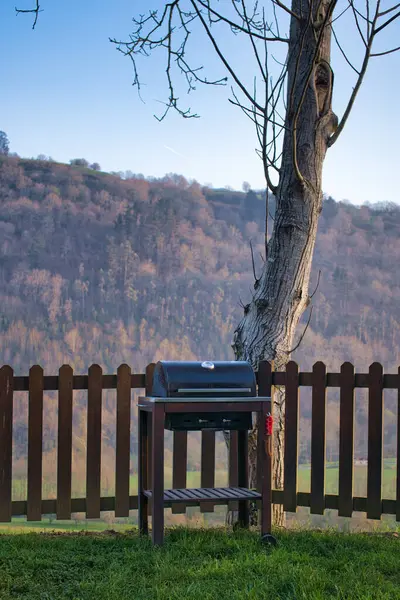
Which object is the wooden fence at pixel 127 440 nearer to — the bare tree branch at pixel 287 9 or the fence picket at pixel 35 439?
the fence picket at pixel 35 439

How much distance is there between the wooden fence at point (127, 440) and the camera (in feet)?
22.4

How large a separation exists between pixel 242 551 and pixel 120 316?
23505 mm

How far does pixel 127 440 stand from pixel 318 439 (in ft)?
5.86

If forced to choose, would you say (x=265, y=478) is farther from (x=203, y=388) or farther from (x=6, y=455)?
(x=6, y=455)

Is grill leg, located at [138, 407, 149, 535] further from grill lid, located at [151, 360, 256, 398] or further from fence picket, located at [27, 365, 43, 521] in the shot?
fence picket, located at [27, 365, 43, 521]

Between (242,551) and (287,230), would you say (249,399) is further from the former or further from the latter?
(287,230)

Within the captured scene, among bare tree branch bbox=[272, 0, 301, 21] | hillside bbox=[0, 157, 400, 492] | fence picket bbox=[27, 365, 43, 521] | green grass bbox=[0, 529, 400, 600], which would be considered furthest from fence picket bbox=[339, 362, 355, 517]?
hillside bbox=[0, 157, 400, 492]

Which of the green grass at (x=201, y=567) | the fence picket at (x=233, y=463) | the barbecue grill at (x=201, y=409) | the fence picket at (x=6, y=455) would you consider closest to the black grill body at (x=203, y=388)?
the barbecue grill at (x=201, y=409)

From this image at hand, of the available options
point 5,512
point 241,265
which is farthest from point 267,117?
point 241,265

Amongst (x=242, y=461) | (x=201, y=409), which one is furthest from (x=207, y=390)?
(x=242, y=461)

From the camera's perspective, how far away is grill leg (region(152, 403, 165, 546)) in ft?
17.7

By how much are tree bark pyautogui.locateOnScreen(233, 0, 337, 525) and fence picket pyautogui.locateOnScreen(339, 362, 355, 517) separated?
2.12ft

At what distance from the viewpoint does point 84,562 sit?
5062mm

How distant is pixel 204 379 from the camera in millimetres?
5496
